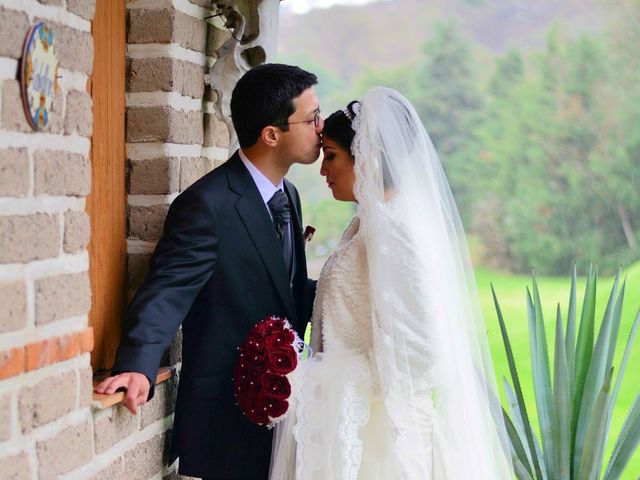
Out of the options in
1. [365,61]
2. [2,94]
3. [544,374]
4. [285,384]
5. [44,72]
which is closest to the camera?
[2,94]

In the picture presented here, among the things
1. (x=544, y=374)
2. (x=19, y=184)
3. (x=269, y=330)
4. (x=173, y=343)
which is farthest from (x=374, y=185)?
(x=544, y=374)

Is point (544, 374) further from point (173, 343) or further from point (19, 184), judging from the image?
point (19, 184)

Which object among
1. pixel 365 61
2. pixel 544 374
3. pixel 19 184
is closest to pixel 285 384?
pixel 19 184

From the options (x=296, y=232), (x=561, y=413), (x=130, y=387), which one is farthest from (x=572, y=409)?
(x=130, y=387)

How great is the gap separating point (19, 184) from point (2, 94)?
0.64 feet

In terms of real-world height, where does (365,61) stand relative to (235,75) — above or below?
above

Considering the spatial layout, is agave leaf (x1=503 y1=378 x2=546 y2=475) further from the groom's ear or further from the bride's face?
the groom's ear

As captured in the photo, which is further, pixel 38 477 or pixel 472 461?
pixel 472 461

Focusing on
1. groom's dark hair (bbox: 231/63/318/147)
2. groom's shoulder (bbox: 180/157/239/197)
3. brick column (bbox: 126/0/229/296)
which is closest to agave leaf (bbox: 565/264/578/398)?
groom's dark hair (bbox: 231/63/318/147)

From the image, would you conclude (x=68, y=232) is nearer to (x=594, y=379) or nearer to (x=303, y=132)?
(x=303, y=132)

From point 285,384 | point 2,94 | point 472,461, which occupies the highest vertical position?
point 2,94

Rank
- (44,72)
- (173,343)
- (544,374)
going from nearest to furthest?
(44,72)
(173,343)
(544,374)

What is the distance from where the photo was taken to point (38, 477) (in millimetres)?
2264

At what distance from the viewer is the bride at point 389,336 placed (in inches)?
115
